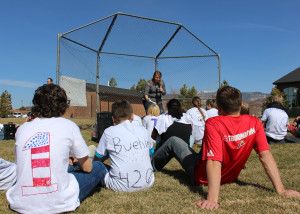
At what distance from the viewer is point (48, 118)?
2.17 metres

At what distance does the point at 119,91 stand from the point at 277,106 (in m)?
5.82

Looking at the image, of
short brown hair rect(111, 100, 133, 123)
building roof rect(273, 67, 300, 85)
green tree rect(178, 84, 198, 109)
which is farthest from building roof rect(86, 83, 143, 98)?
building roof rect(273, 67, 300, 85)

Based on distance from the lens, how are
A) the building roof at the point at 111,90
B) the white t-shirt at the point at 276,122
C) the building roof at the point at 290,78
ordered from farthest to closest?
the building roof at the point at 290,78 < the building roof at the point at 111,90 < the white t-shirt at the point at 276,122

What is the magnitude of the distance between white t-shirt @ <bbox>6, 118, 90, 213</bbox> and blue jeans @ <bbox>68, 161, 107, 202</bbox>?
278 mm

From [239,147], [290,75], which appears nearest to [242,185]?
[239,147]

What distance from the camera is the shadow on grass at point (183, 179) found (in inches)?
109

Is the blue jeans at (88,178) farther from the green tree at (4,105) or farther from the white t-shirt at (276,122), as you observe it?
the green tree at (4,105)

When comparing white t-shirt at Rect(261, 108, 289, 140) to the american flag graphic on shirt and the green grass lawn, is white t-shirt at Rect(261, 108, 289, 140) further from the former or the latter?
the american flag graphic on shirt

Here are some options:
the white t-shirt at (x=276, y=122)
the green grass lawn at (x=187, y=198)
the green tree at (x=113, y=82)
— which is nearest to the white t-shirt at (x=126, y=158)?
the green grass lawn at (x=187, y=198)

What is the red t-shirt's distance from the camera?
7.66 ft

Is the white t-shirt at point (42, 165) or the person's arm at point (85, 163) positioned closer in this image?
the white t-shirt at point (42, 165)

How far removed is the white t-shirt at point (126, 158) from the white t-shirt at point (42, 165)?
2.19 feet

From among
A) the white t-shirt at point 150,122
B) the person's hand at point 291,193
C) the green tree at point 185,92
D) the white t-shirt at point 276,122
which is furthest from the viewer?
the green tree at point 185,92

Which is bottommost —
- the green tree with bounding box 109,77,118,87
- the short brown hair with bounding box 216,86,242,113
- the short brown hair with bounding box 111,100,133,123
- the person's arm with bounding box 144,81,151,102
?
the short brown hair with bounding box 111,100,133,123
